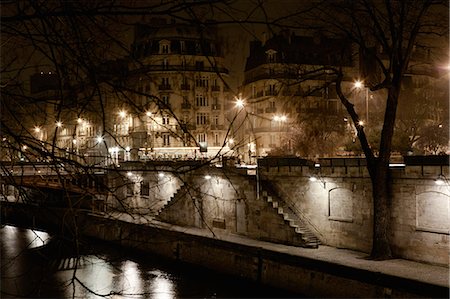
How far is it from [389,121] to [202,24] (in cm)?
1805

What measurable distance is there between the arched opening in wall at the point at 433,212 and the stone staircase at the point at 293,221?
5.08 m

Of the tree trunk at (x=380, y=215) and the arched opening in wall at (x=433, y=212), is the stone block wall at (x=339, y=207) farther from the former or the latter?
the tree trunk at (x=380, y=215)

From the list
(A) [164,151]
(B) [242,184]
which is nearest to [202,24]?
(B) [242,184]

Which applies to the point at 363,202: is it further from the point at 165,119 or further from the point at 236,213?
the point at 165,119

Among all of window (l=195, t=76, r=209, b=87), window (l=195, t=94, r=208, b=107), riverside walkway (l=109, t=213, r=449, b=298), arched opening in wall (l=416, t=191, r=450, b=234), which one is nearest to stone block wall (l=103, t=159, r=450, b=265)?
arched opening in wall (l=416, t=191, r=450, b=234)

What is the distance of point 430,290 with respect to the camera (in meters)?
17.5

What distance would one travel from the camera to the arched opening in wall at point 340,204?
81.4 feet

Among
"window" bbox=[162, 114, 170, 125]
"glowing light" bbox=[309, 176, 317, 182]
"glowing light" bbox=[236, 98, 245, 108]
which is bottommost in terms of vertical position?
"glowing light" bbox=[309, 176, 317, 182]

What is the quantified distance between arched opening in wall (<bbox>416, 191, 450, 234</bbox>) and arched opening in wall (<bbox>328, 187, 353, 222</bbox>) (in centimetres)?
338

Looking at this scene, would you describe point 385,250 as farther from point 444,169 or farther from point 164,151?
point 164,151

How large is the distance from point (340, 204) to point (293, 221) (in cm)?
264

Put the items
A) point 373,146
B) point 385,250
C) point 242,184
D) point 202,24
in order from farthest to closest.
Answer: point 373,146, point 242,184, point 385,250, point 202,24

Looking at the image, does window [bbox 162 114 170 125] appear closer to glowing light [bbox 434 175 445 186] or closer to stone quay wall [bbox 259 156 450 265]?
stone quay wall [bbox 259 156 450 265]

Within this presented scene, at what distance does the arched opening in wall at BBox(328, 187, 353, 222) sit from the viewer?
81.4 feet
